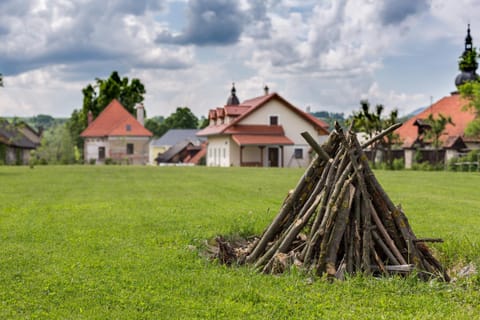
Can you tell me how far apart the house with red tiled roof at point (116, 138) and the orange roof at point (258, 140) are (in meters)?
19.6

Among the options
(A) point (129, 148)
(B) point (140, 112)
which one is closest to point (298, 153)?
(A) point (129, 148)

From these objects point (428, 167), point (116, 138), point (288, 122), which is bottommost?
point (428, 167)

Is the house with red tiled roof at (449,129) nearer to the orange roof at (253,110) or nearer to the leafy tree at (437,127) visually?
the leafy tree at (437,127)

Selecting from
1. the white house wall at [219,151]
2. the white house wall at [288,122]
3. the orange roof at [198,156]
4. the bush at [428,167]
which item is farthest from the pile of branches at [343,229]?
the orange roof at [198,156]

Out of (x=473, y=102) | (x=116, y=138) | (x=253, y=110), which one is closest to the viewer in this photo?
(x=473, y=102)

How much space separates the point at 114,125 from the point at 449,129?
4302cm

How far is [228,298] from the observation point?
7230mm

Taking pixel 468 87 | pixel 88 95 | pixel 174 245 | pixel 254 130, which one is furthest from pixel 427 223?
pixel 88 95

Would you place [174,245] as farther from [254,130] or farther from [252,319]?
[254,130]

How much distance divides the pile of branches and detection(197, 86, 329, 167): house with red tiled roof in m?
52.1

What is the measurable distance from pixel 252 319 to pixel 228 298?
0.85 metres

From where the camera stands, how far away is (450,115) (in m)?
58.9

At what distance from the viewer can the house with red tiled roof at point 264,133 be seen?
63.5m

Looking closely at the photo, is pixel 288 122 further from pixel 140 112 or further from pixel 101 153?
pixel 140 112
